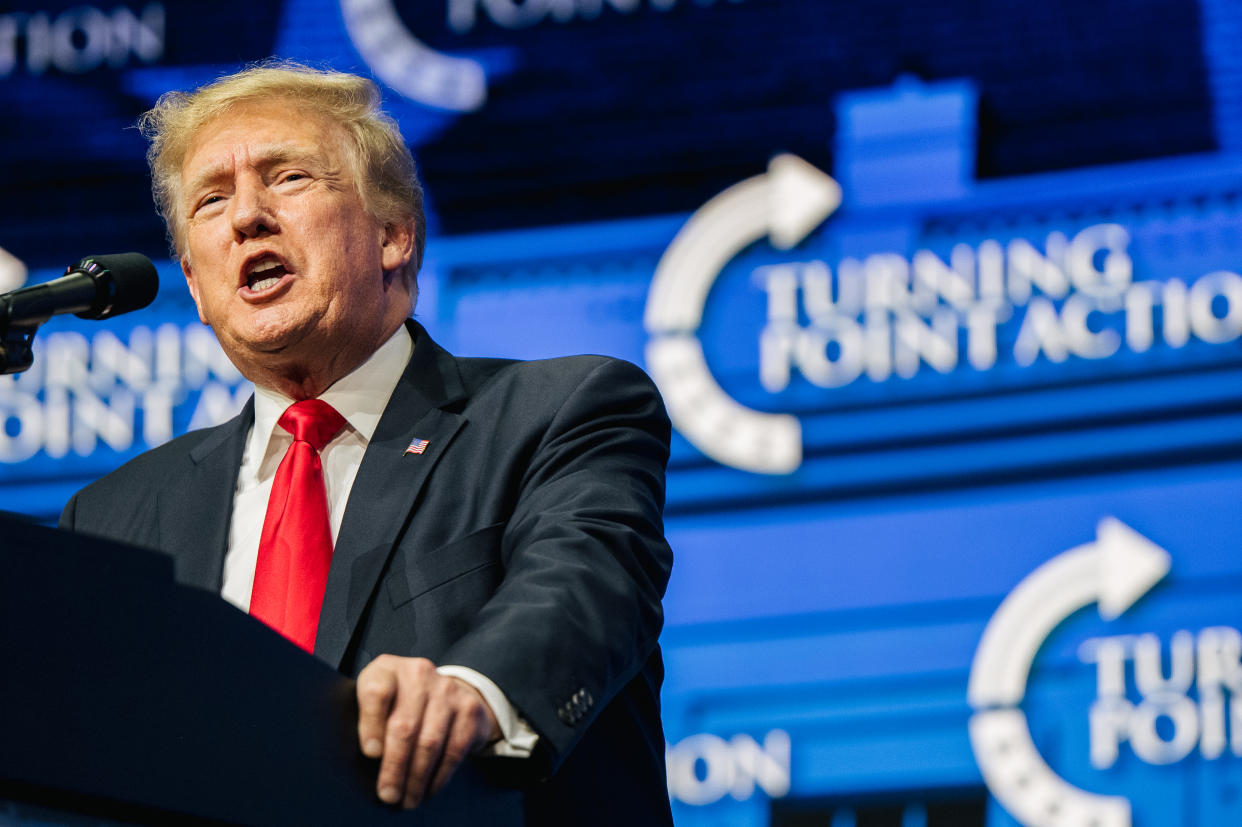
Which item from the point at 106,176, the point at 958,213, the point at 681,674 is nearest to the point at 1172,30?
the point at 958,213

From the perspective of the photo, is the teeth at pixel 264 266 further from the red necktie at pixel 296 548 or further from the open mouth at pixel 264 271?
the red necktie at pixel 296 548

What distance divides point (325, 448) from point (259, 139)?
15.5 inches

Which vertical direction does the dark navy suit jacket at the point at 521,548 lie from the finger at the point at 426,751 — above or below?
above

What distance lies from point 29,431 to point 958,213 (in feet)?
6.71

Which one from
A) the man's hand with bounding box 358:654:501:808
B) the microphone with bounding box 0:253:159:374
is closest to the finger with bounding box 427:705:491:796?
the man's hand with bounding box 358:654:501:808

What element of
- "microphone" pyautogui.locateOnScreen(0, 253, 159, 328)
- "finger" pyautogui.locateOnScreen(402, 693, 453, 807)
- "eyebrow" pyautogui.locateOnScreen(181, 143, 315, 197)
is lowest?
"finger" pyautogui.locateOnScreen(402, 693, 453, 807)

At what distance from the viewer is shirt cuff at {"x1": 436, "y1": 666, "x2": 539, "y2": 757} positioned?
3.72 feet

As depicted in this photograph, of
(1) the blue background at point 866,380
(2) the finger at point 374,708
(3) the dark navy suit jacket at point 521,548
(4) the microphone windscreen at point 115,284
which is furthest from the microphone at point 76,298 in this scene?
(1) the blue background at point 866,380

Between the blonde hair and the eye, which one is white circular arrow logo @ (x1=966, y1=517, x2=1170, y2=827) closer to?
the blonde hair

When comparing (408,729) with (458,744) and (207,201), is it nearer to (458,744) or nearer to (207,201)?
(458,744)

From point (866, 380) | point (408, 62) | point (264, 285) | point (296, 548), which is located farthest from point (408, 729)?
point (408, 62)

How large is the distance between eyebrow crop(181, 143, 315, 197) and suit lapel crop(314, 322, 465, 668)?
263 mm

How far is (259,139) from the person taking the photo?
1.86 metres

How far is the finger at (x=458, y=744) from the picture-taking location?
1067 mm
